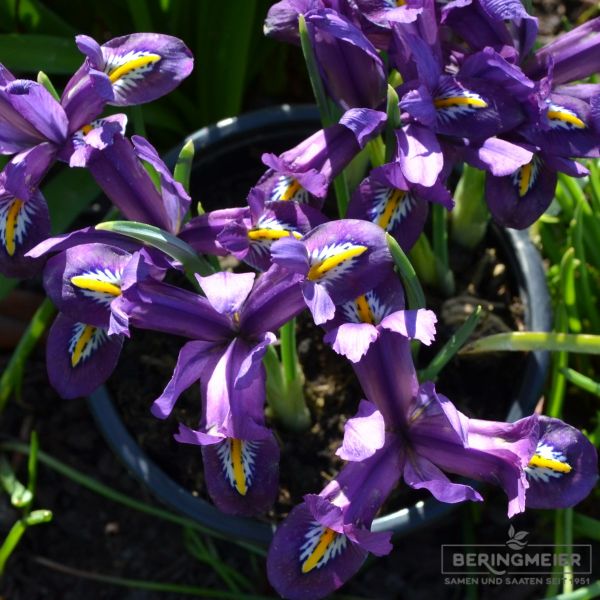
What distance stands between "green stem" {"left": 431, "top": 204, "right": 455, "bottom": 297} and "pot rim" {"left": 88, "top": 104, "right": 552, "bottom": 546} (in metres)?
0.15

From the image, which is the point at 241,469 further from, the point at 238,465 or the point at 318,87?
the point at 318,87

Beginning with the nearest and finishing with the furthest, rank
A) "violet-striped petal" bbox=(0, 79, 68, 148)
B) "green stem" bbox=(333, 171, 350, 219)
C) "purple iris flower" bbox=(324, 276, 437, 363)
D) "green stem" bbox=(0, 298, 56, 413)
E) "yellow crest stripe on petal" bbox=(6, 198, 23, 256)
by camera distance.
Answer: "purple iris flower" bbox=(324, 276, 437, 363) → "violet-striped petal" bbox=(0, 79, 68, 148) → "yellow crest stripe on petal" bbox=(6, 198, 23, 256) → "green stem" bbox=(333, 171, 350, 219) → "green stem" bbox=(0, 298, 56, 413)

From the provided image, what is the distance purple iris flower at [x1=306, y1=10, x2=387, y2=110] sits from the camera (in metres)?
1.32

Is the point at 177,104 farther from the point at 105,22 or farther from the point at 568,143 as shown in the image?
the point at 568,143

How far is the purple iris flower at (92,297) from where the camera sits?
118 centimetres

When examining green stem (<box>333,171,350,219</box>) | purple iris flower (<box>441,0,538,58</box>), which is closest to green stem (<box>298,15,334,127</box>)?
green stem (<box>333,171,350,219</box>)

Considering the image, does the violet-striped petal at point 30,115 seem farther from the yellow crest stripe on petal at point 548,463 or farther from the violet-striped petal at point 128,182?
the yellow crest stripe on petal at point 548,463

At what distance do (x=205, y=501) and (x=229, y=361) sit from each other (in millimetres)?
480

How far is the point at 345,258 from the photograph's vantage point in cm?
117

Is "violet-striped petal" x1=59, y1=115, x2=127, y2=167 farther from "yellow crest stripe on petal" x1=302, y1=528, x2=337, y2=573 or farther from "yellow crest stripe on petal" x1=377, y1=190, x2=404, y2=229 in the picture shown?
"yellow crest stripe on petal" x1=302, y1=528, x2=337, y2=573

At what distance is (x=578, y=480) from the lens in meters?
1.31

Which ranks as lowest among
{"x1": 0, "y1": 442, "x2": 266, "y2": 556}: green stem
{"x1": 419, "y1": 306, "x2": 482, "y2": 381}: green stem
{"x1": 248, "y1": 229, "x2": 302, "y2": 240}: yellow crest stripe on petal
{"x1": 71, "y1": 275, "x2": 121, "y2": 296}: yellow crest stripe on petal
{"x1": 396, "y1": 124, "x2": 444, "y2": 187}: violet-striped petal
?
{"x1": 0, "y1": 442, "x2": 266, "y2": 556}: green stem

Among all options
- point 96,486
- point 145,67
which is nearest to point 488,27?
point 145,67

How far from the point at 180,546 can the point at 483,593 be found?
27.2 inches
